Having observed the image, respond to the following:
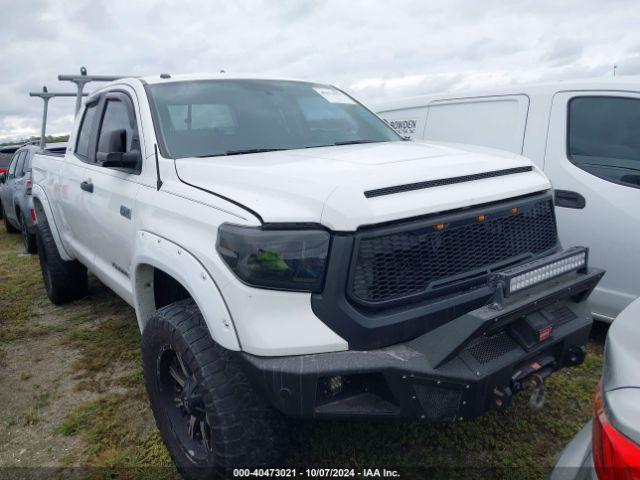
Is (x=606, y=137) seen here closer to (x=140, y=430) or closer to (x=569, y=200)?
(x=569, y=200)

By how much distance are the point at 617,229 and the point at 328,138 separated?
1.99 meters

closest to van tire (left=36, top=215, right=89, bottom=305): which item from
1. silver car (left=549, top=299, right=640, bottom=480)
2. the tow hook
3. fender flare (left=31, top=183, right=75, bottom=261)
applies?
fender flare (left=31, top=183, right=75, bottom=261)

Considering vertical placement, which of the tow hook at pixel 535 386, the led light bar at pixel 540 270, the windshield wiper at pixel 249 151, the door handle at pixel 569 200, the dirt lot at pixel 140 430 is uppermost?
the windshield wiper at pixel 249 151

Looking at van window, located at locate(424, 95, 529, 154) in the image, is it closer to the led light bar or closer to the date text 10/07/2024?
the led light bar

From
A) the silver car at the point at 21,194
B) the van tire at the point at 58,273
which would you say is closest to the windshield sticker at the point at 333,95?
the van tire at the point at 58,273

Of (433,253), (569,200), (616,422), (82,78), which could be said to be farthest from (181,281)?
(82,78)

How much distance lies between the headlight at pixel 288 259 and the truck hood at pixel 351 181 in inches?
2.8

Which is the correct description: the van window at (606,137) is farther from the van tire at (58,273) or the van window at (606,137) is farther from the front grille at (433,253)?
the van tire at (58,273)

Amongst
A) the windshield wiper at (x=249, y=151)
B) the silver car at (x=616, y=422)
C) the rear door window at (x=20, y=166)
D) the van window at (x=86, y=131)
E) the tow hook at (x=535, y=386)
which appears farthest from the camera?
the rear door window at (x=20, y=166)

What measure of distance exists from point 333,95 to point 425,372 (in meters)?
2.39

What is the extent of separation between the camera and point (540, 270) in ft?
7.01

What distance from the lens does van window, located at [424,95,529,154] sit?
13.8 ft

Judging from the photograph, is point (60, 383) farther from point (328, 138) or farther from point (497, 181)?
point (497, 181)

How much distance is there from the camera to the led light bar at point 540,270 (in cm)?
203
